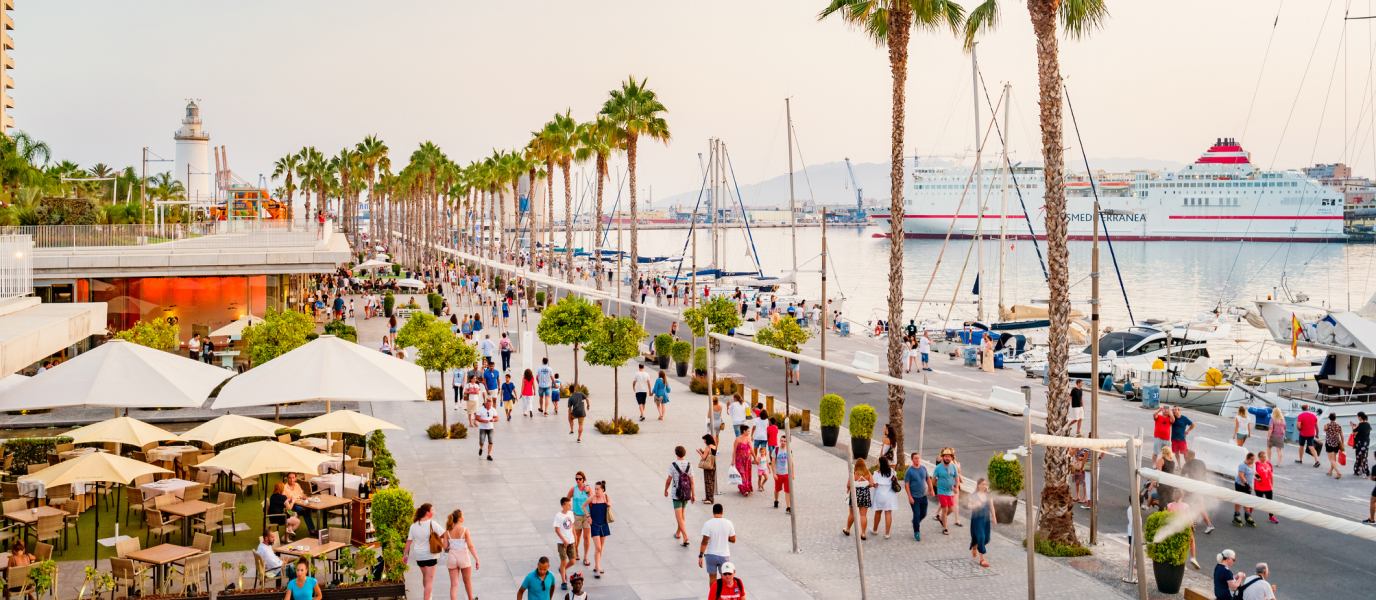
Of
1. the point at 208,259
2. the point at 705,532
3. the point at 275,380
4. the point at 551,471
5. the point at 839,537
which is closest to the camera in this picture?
the point at 705,532

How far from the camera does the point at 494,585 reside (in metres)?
12.0

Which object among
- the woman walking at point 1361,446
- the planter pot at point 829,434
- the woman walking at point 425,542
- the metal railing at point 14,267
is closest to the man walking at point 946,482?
the planter pot at point 829,434

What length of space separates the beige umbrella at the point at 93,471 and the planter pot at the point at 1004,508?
1217 centimetres

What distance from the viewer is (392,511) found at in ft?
40.9

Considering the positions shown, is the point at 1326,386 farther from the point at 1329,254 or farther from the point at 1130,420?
the point at 1329,254

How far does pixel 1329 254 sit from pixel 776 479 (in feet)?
502

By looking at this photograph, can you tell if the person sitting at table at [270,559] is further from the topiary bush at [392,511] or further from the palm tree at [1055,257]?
the palm tree at [1055,257]

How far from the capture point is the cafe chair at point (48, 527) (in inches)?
504

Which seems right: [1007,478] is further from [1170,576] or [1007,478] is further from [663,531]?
[663,531]

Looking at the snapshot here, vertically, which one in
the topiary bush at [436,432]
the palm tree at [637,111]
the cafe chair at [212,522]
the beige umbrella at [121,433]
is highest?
the palm tree at [637,111]

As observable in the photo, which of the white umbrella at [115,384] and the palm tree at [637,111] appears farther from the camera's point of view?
the palm tree at [637,111]

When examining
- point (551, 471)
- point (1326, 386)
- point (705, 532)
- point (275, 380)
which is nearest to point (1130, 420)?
point (1326, 386)

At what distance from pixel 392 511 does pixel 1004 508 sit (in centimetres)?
910

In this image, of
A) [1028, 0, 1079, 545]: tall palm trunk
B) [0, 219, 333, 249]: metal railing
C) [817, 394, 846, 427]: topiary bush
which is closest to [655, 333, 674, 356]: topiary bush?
[817, 394, 846, 427]: topiary bush
